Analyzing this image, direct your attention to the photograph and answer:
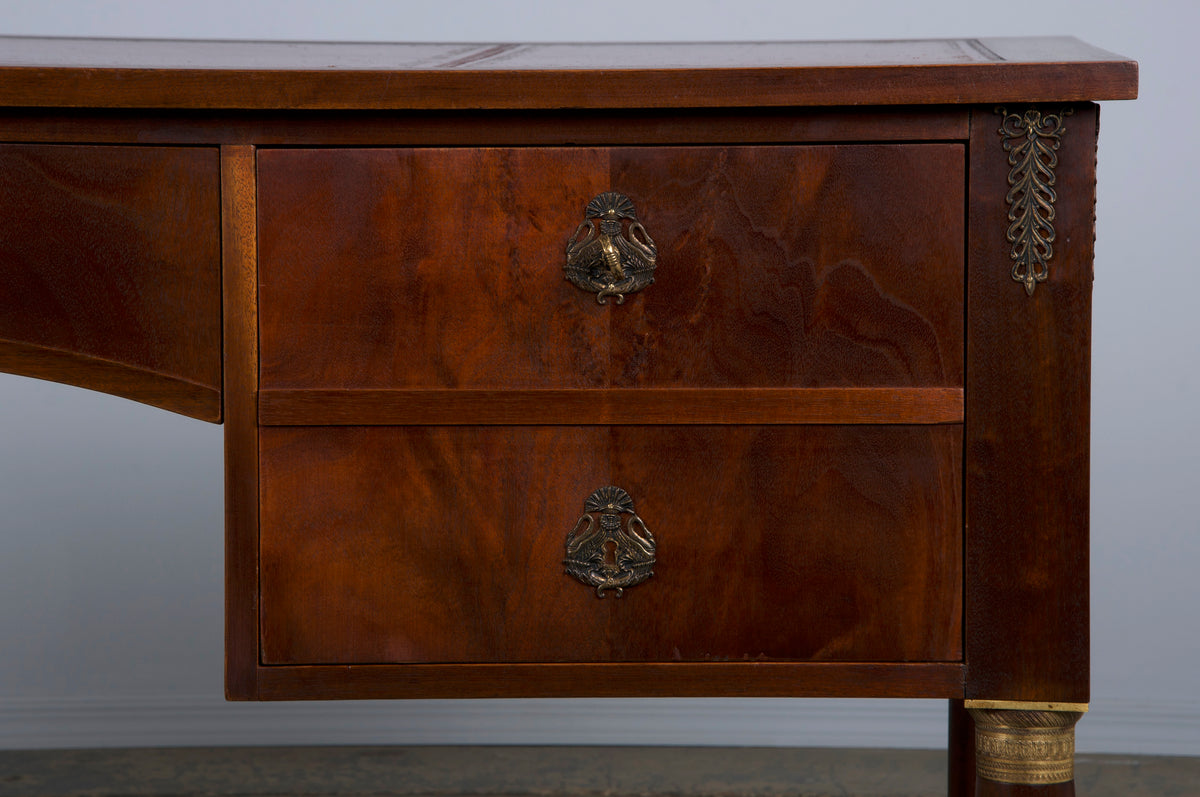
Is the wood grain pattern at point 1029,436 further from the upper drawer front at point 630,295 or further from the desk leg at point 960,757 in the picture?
the desk leg at point 960,757

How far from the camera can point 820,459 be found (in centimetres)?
75

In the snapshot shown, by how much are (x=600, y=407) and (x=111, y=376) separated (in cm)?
32

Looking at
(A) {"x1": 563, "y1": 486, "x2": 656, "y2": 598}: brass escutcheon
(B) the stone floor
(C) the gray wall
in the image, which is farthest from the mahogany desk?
(C) the gray wall

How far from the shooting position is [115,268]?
751 mm

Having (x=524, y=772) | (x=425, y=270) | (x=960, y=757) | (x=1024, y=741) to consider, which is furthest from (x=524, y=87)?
(x=524, y=772)

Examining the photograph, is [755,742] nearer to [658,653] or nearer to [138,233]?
[658,653]

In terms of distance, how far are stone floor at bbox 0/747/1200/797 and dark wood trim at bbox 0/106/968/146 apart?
1.18m

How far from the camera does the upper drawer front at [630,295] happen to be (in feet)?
2.43

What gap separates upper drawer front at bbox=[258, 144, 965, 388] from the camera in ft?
2.43

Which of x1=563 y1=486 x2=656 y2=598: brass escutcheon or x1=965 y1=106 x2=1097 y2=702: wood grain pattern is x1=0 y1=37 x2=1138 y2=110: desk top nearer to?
x1=965 y1=106 x2=1097 y2=702: wood grain pattern

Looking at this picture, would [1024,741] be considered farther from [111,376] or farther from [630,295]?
[111,376]

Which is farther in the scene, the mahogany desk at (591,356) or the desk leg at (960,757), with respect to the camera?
the desk leg at (960,757)

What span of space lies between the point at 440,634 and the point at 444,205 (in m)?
0.28

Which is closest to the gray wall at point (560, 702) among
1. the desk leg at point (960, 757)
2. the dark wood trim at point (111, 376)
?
the desk leg at point (960, 757)
